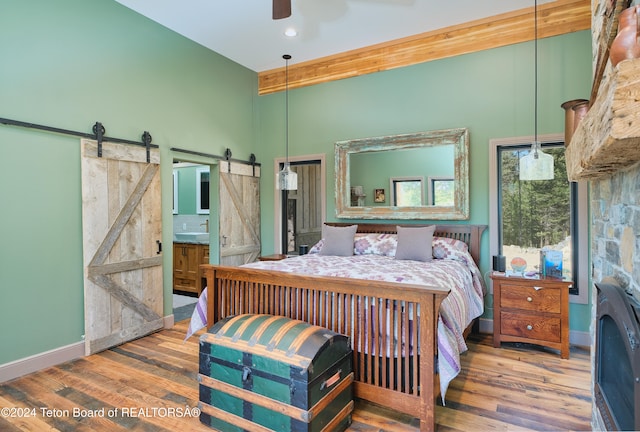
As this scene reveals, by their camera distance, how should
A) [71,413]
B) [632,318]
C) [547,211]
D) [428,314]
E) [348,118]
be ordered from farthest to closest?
[348,118] < [547,211] < [71,413] < [428,314] < [632,318]

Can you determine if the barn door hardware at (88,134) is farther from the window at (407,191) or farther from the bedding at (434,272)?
the window at (407,191)

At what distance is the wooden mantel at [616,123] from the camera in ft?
3.08

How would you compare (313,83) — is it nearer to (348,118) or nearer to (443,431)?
(348,118)

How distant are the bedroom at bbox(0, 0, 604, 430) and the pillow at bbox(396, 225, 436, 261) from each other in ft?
2.57

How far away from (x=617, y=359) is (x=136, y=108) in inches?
179

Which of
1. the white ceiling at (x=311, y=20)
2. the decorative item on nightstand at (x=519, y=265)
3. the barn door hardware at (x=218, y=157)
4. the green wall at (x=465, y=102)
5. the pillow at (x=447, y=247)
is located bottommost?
the decorative item on nightstand at (x=519, y=265)

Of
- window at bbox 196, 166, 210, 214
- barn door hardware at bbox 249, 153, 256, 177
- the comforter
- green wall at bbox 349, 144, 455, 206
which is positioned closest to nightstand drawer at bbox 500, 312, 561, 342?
the comforter

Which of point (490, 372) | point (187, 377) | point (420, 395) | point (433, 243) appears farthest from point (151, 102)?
point (490, 372)

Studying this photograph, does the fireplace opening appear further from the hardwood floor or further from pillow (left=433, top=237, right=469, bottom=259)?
pillow (left=433, top=237, right=469, bottom=259)

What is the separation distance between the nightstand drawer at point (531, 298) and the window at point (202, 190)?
5162 millimetres

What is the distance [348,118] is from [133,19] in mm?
2837

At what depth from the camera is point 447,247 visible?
385 centimetres

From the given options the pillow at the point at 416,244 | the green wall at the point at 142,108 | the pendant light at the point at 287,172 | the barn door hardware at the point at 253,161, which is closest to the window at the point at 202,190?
the barn door hardware at the point at 253,161

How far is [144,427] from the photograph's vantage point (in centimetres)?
224
